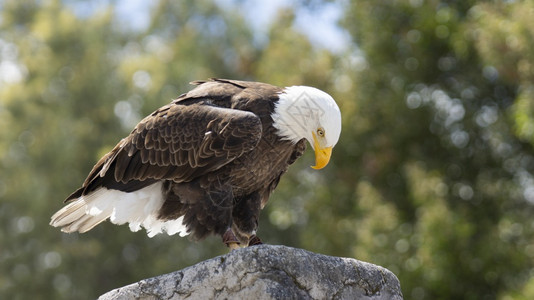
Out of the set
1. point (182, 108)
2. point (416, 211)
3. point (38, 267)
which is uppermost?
point (182, 108)

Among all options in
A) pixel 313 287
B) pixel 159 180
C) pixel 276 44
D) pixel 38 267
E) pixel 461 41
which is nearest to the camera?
pixel 313 287

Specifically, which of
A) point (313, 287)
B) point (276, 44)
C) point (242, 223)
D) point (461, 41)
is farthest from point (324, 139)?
point (276, 44)

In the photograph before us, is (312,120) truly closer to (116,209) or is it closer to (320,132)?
(320,132)

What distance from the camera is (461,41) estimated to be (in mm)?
12398

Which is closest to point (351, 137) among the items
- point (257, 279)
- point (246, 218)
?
point (246, 218)

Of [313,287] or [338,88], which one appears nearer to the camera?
[313,287]

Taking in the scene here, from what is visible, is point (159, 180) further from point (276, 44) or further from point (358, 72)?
point (276, 44)

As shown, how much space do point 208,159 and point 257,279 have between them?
56.1 inches

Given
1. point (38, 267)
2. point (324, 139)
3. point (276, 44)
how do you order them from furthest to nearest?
point (38, 267), point (276, 44), point (324, 139)

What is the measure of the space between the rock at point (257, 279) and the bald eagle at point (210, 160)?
1051 mm

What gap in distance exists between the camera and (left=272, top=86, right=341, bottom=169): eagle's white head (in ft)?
18.9

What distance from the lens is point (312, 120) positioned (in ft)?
19.1

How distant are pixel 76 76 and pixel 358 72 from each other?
8.20 meters

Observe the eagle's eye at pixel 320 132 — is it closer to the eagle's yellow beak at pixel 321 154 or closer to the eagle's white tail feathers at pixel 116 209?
the eagle's yellow beak at pixel 321 154
